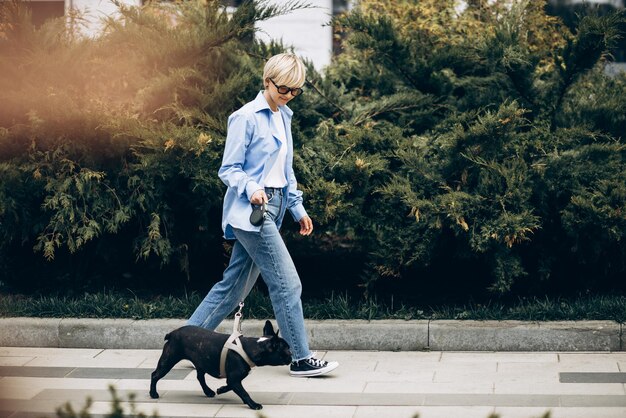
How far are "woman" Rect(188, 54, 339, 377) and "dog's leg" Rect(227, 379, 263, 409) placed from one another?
0.61 metres

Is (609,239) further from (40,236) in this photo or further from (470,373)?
(40,236)

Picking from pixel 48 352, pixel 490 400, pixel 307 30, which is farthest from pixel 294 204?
pixel 307 30

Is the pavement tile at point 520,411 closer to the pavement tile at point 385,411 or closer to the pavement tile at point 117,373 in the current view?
the pavement tile at point 385,411

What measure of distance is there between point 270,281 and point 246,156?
28.2 inches

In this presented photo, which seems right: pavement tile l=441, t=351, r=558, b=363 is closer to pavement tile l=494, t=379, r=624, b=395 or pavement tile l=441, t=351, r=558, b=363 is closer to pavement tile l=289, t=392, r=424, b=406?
pavement tile l=494, t=379, r=624, b=395

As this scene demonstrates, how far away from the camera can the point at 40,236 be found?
6684 mm

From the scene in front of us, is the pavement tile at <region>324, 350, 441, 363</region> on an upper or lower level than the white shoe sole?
lower

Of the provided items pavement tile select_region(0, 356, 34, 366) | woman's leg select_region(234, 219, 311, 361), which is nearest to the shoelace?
woman's leg select_region(234, 219, 311, 361)

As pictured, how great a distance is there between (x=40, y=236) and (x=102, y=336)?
2.57ft

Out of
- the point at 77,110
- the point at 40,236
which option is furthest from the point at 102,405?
the point at 77,110

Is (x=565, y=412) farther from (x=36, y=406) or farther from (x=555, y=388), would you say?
(x=36, y=406)

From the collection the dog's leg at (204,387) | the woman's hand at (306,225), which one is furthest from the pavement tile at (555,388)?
the dog's leg at (204,387)

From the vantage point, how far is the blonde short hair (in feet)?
18.3

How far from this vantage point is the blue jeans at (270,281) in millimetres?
5625
